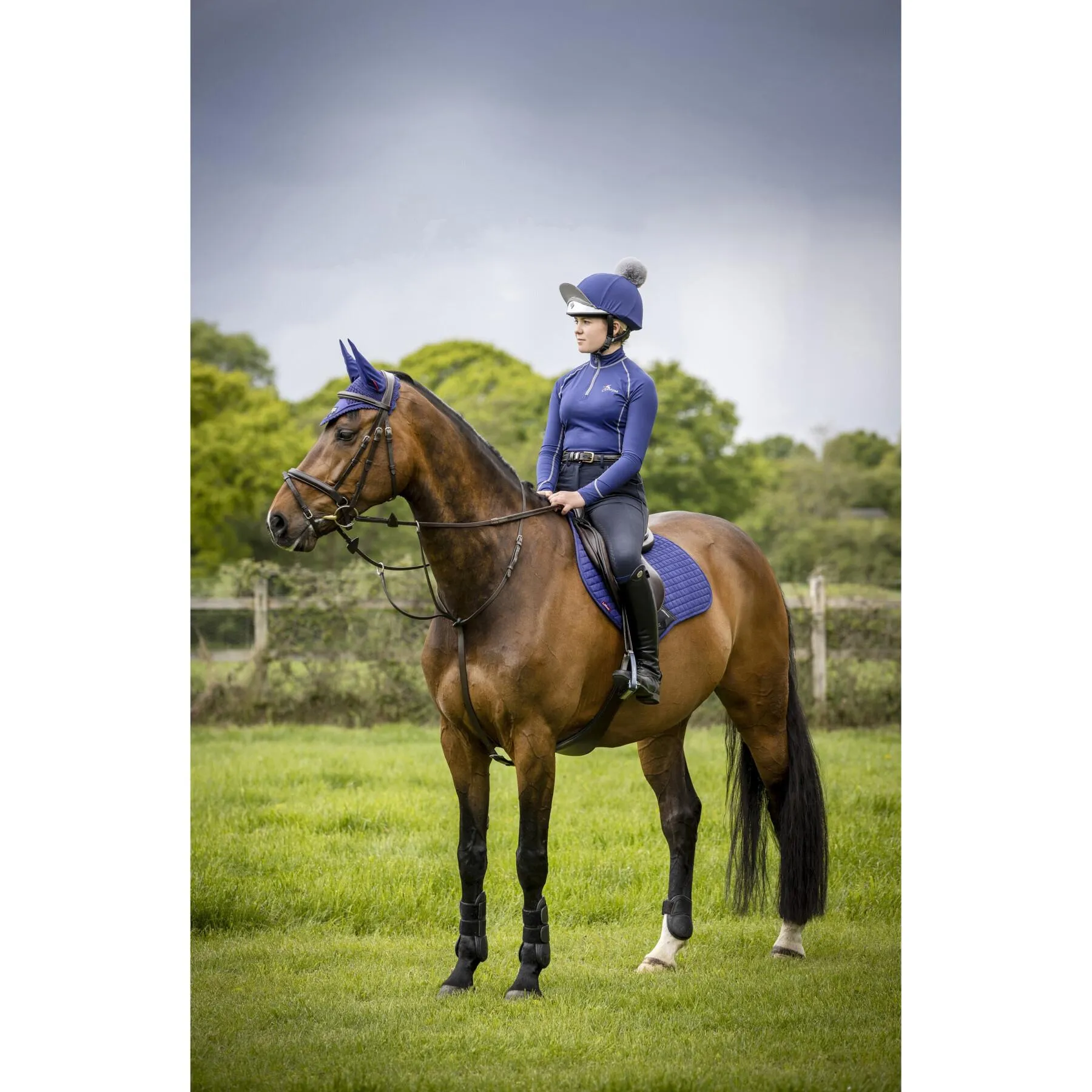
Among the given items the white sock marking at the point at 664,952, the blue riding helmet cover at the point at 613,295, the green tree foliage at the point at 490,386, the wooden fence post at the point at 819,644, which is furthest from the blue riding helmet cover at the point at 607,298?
the green tree foliage at the point at 490,386

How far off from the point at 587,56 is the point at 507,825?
14.9ft

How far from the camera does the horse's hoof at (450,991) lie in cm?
466

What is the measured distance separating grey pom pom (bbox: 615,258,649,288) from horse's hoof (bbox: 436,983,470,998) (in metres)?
2.99

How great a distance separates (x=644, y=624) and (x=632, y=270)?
4.84 ft

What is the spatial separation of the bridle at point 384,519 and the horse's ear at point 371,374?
0.07 feet

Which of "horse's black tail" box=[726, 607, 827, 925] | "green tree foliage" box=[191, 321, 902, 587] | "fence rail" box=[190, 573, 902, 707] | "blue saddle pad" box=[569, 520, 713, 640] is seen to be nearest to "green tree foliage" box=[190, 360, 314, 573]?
"green tree foliage" box=[191, 321, 902, 587]

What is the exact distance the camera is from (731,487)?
67.9 feet

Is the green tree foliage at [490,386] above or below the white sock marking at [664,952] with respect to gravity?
above

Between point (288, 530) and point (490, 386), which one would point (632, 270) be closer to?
point (288, 530)

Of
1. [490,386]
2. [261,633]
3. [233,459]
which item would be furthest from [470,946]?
[490,386]

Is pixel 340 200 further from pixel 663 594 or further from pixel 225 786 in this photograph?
pixel 663 594

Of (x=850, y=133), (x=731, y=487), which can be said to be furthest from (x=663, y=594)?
(x=731, y=487)

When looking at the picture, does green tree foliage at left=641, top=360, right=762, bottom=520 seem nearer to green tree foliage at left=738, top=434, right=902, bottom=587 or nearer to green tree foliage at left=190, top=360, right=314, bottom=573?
green tree foliage at left=738, top=434, right=902, bottom=587

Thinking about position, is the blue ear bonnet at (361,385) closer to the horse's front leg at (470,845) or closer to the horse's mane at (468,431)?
the horse's mane at (468,431)
